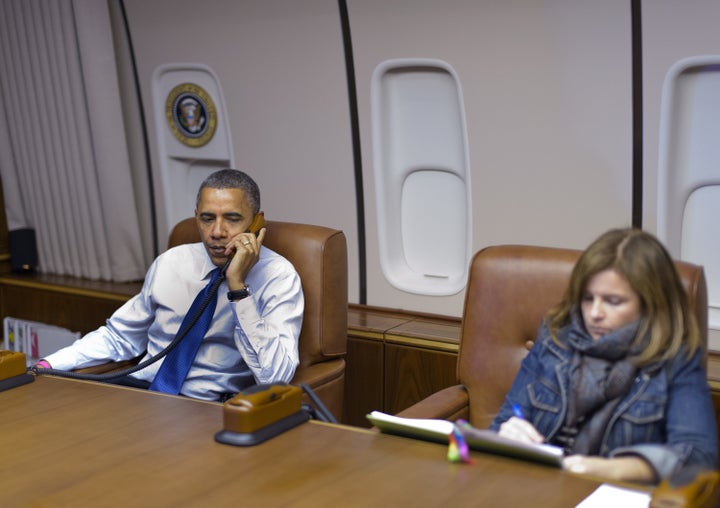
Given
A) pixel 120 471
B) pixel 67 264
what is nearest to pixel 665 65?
pixel 120 471

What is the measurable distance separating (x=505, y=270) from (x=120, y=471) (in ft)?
4.01

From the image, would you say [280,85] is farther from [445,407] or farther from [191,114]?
[445,407]

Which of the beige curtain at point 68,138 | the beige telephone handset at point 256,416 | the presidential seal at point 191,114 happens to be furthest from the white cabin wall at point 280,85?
the beige telephone handset at point 256,416

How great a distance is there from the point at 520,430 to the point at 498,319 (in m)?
0.60

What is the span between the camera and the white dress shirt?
2820mm

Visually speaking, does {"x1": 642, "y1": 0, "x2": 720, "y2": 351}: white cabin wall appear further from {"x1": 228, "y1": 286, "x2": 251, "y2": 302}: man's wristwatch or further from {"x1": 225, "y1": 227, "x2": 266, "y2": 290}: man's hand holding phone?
{"x1": 228, "y1": 286, "x2": 251, "y2": 302}: man's wristwatch

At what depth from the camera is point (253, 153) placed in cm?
453

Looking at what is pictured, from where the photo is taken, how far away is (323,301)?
9.96 feet

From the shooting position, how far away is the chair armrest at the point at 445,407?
2.49 metres

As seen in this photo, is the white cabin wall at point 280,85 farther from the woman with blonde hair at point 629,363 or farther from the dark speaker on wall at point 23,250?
the woman with blonde hair at point 629,363

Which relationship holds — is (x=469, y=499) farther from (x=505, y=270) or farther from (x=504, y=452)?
(x=505, y=270)

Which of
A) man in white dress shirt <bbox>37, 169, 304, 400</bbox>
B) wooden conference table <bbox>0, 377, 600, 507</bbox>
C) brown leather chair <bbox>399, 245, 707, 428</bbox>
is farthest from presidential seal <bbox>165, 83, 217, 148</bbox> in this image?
wooden conference table <bbox>0, 377, 600, 507</bbox>

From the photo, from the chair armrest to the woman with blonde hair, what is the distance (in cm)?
38

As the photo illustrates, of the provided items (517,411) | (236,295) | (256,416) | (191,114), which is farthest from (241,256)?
(191,114)
